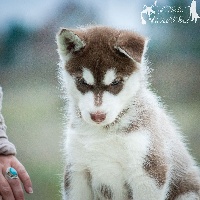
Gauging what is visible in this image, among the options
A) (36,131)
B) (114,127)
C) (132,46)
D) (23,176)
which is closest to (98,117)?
(114,127)

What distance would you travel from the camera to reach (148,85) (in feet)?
6.46

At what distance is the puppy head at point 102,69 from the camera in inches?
68.7

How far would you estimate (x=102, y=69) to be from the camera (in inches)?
68.8

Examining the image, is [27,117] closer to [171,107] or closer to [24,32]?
[24,32]

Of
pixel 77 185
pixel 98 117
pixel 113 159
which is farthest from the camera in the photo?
pixel 77 185

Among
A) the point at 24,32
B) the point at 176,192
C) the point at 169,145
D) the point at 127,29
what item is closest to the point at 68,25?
the point at 24,32

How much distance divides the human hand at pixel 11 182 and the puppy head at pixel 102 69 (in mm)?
303

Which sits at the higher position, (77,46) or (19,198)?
(77,46)

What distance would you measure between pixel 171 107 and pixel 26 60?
622 millimetres

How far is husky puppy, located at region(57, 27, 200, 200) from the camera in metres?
1.76

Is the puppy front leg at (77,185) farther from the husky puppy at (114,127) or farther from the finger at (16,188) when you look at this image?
the finger at (16,188)

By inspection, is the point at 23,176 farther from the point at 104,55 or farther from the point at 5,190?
the point at 104,55

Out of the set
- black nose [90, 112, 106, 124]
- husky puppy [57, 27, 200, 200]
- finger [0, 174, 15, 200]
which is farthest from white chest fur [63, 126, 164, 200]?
finger [0, 174, 15, 200]

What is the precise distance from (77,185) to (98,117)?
34cm
